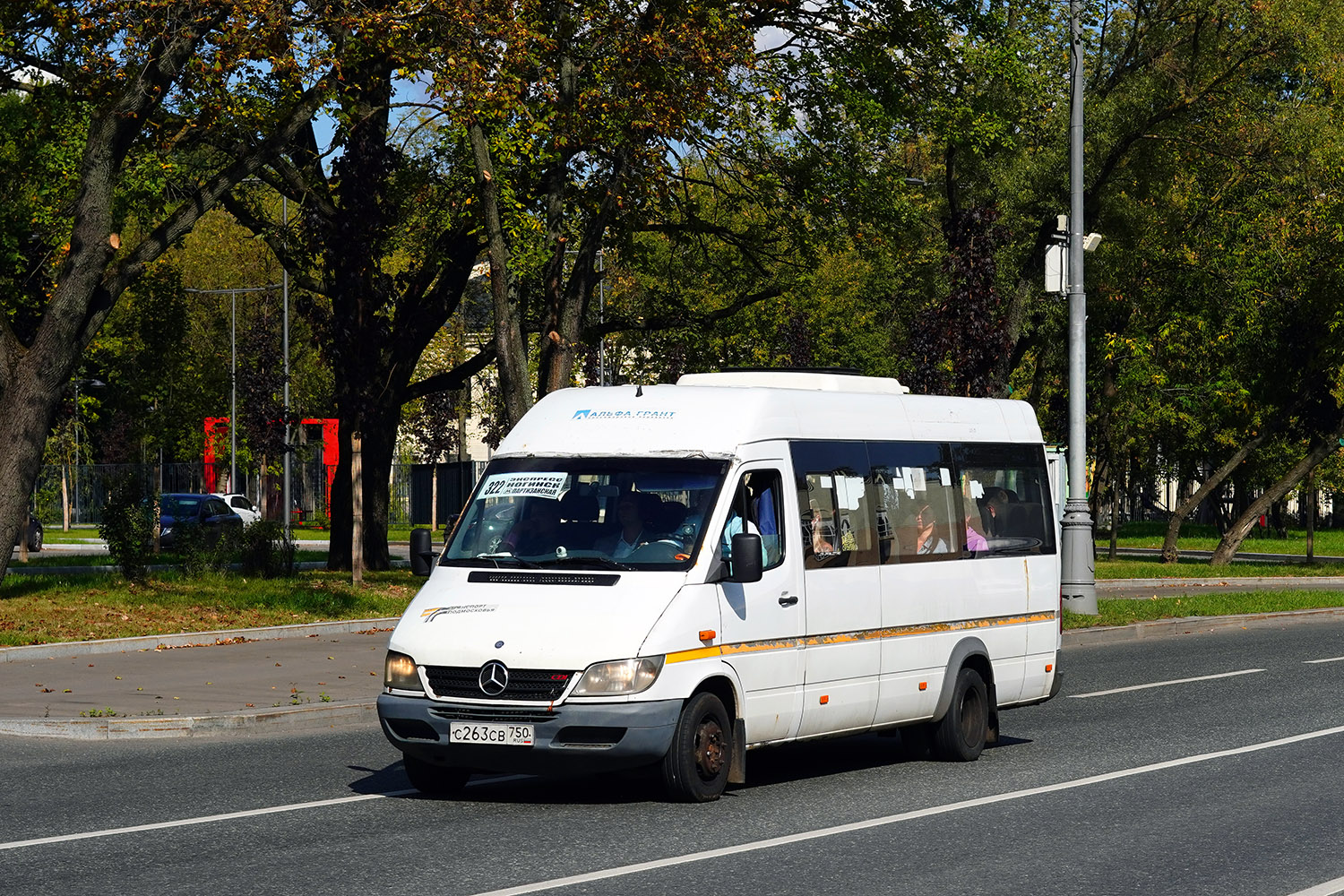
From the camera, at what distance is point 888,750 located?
42.9ft

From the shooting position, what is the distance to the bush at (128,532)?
75.2 ft

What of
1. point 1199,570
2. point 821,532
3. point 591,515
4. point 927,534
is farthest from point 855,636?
point 1199,570

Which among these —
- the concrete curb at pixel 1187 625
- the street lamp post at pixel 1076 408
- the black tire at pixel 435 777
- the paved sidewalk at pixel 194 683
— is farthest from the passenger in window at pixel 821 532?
the street lamp post at pixel 1076 408

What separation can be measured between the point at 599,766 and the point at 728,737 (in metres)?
0.97

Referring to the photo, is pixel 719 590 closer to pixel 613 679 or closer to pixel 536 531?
pixel 613 679

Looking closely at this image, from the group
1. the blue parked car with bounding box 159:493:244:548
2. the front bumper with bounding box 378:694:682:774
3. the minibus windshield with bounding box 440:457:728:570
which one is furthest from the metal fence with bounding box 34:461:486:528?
the front bumper with bounding box 378:694:682:774

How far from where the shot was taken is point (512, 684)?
9.68 meters

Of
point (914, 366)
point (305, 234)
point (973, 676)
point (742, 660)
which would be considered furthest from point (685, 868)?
point (914, 366)

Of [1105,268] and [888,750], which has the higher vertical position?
[1105,268]

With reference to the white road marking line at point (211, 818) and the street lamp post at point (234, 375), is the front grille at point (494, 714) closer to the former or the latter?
the white road marking line at point (211, 818)

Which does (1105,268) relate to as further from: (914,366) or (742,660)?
(742,660)

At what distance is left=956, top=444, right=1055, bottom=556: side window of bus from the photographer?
513 inches

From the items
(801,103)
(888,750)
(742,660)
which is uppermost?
(801,103)

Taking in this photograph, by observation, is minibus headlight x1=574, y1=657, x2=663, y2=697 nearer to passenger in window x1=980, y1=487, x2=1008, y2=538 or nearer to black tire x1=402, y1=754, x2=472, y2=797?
black tire x1=402, y1=754, x2=472, y2=797
